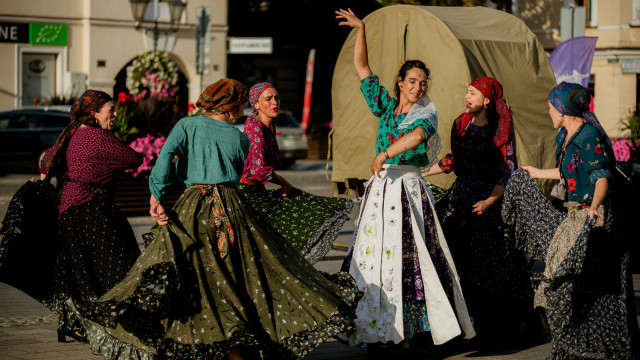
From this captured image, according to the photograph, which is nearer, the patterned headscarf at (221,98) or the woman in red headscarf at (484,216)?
the patterned headscarf at (221,98)

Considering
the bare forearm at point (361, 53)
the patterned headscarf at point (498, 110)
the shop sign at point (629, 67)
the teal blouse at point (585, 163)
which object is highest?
the shop sign at point (629, 67)

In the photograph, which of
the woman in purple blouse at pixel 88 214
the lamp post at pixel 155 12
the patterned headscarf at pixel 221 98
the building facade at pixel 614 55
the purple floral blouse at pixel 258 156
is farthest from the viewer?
the building facade at pixel 614 55

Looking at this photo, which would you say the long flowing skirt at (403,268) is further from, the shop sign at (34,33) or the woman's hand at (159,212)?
the shop sign at (34,33)

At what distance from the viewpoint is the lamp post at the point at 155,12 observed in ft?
79.3

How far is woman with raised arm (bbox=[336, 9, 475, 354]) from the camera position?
20.1 ft

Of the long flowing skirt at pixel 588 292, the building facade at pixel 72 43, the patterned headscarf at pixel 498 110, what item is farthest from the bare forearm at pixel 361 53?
the building facade at pixel 72 43

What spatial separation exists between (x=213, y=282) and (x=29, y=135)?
1683 cm

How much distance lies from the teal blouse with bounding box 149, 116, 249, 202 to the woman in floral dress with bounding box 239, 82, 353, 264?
170 centimetres

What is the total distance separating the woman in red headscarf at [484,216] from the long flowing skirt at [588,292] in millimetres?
736

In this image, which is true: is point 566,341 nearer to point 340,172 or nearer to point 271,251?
point 271,251

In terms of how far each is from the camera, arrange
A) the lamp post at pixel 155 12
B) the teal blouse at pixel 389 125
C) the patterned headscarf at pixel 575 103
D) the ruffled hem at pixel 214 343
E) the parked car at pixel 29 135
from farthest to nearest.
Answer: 1. the lamp post at pixel 155 12
2. the parked car at pixel 29 135
3. the teal blouse at pixel 389 125
4. the patterned headscarf at pixel 575 103
5. the ruffled hem at pixel 214 343

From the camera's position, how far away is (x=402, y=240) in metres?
6.21

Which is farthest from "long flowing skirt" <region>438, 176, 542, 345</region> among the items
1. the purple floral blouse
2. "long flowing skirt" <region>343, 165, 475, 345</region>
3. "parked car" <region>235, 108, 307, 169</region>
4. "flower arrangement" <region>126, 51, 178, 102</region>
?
"parked car" <region>235, 108, 307, 169</region>

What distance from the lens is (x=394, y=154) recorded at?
600 centimetres
